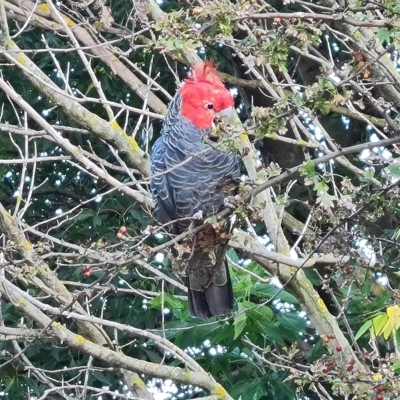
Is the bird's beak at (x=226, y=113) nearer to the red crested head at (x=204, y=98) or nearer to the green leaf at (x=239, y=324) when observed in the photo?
the red crested head at (x=204, y=98)

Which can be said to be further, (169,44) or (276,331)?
(276,331)

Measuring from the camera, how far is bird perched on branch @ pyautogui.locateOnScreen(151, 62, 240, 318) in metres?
3.33

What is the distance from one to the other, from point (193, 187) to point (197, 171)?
68mm

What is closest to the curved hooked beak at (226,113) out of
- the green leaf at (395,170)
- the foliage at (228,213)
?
the foliage at (228,213)

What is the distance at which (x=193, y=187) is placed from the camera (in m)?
3.39

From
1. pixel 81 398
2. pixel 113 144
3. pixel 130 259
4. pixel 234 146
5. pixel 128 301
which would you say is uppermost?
pixel 234 146

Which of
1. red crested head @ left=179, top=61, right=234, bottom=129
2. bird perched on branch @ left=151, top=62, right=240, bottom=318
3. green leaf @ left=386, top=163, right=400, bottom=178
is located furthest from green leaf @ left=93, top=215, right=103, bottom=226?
green leaf @ left=386, top=163, right=400, bottom=178

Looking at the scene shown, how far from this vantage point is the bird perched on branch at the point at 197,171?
3.33 metres

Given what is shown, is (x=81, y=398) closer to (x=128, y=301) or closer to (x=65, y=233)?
(x=128, y=301)

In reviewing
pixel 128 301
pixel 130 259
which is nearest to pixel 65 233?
pixel 128 301

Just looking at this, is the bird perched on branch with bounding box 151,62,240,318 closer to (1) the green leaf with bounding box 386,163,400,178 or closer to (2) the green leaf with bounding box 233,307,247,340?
(2) the green leaf with bounding box 233,307,247,340

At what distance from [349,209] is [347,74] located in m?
0.34

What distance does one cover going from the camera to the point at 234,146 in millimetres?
1913

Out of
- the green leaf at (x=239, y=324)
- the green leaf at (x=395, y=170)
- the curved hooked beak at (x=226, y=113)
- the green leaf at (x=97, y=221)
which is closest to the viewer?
the green leaf at (x=395, y=170)
